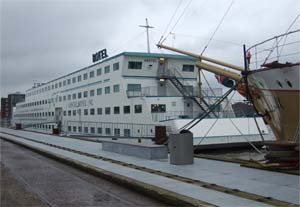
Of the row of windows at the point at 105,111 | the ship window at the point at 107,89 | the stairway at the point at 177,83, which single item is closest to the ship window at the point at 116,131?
the row of windows at the point at 105,111

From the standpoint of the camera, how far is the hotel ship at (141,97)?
3025 centimetres

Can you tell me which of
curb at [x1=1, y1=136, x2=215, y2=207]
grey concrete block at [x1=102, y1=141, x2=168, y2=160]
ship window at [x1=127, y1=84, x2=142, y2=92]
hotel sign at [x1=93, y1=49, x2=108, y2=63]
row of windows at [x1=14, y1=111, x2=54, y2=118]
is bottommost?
curb at [x1=1, y1=136, x2=215, y2=207]

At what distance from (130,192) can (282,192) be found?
323 cm

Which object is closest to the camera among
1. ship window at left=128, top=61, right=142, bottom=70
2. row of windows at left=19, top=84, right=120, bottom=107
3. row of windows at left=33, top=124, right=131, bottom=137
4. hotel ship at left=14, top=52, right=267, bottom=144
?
hotel ship at left=14, top=52, right=267, bottom=144

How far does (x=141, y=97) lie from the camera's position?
31.3 m

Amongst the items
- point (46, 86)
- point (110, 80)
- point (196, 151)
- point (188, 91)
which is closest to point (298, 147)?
point (196, 151)

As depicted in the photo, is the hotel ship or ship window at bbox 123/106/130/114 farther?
ship window at bbox 123/106/130/114

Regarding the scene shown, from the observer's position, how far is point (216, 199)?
691 cm

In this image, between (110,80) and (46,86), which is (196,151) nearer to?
(110,80)

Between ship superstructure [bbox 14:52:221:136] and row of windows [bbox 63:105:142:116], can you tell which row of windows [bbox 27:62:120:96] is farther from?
row of windows [bbox 63:105:142:116]

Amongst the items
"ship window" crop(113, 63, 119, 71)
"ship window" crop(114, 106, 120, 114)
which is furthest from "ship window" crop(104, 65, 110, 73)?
"ship window" crop(114, 106, 120, 114)

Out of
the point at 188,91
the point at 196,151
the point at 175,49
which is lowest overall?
the point at 196,151

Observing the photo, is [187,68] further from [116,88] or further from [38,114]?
[38,114]

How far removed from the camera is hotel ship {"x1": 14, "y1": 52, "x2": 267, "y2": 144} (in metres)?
30.2
